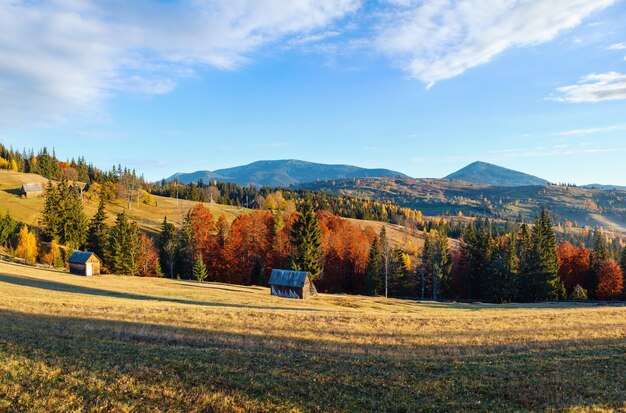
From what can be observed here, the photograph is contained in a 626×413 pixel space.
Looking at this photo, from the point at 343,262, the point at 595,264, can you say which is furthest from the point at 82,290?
the point at 595,264

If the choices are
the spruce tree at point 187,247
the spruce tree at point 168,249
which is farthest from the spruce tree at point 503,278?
the spruce tree at point 168,249

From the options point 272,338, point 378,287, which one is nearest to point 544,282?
point 378,287

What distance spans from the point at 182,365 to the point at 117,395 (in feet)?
10.7

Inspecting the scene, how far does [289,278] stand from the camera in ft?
195

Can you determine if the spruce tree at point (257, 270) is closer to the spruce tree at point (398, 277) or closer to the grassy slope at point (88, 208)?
the spruce tree at point (398, 277)

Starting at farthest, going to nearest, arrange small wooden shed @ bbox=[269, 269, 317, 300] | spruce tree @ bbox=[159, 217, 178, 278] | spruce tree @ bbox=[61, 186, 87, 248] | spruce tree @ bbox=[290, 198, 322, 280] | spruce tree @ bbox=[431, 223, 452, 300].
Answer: spruce tree @ bbox=[159, 217, 178, 278] → spruce tree @ bbox=[61, 186, 87, 248] → spruce tree @ bbox=[431, 223, 452, 300] → spruce tree @ bbox=[290, 198, 322, 280] → small wooden shed @ bbox=[269, 269, 317, 300]

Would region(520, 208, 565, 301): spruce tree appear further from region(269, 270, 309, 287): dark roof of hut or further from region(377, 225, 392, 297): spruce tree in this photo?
region(269, 270, 309, 287): dark roof of hut

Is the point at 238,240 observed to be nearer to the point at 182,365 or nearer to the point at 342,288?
the point at 342,288

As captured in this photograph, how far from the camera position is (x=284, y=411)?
1036 cm

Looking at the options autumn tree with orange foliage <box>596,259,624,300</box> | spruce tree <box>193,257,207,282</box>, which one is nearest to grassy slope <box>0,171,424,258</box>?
spruce tree <box>193,257,207,282</box>

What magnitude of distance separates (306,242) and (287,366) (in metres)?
53.5

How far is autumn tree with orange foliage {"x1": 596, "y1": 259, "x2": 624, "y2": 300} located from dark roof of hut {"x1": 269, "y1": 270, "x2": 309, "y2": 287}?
61809 millimetres

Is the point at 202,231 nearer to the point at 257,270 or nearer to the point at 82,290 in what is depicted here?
the point at 257,270

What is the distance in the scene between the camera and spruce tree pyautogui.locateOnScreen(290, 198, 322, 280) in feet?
223
